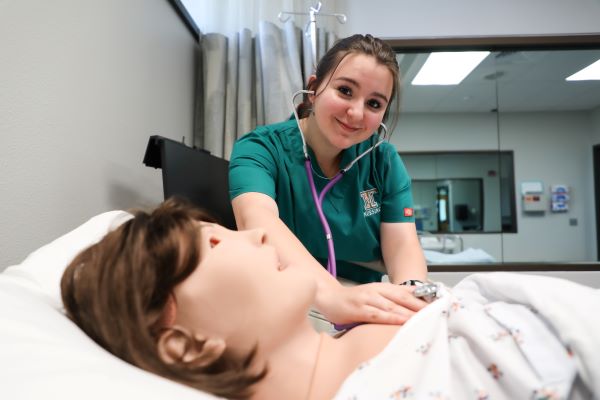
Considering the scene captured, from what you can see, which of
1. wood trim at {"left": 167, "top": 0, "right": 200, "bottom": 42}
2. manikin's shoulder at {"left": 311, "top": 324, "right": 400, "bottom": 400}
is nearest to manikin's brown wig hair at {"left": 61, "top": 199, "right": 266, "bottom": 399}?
manikin's shoulder at {"left": 311, "top": 324, "right": 400, "bottom": 400}

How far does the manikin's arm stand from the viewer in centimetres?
78

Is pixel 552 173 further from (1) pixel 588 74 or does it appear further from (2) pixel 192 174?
(2) pixel 192 174

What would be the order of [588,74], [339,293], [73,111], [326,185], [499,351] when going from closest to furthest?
[499,351] < [339,293] < [73,111] < [326,185] < [588,74]

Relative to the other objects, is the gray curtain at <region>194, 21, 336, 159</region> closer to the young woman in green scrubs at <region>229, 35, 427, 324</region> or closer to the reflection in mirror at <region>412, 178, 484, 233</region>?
the young woman in green scrubs at <region>229, 35, 427, 324</region>

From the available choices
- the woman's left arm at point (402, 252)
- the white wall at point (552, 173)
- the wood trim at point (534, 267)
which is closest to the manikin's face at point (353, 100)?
the woman's left arm at point (402, 252)

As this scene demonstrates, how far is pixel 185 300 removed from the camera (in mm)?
653

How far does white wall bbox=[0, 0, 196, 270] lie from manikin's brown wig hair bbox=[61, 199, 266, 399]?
40 centimetres

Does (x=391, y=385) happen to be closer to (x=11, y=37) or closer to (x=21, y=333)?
(x=21, y=333)

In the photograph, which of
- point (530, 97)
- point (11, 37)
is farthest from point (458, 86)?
point (11, 37)

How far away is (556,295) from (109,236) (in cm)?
74

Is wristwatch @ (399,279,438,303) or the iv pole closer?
wristwatch @ (399,279,438,303)

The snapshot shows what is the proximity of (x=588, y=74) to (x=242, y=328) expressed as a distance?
15.5ft

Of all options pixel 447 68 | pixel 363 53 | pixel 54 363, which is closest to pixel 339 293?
pixel 54 363

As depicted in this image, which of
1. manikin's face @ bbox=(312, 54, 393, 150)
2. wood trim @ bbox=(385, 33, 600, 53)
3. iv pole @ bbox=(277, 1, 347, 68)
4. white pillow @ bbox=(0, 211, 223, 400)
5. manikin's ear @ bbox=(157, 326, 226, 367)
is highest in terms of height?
wood trim @ bbox=(385, 33, 600, 53)
